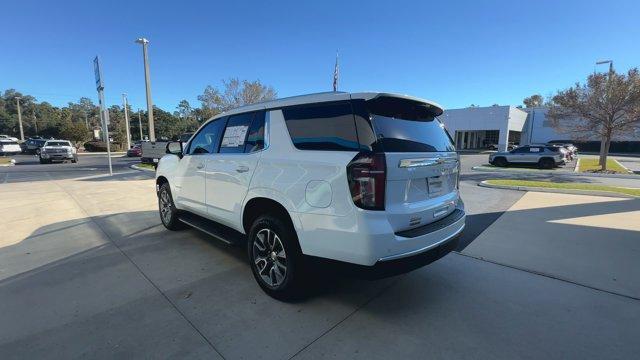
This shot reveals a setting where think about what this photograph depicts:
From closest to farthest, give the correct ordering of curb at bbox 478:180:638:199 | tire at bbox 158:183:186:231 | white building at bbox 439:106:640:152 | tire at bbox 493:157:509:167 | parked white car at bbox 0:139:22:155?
tire at bbox 158:183:186:231 < curb at bbox 478:180:638:199 < tire at bbox 493:157:509:167 < parked white car at bbox 0:139:22:155 < white building at bbox 439:106:640:152

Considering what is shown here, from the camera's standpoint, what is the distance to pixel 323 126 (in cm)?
284

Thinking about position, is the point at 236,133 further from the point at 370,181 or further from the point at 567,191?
the point at 567,191

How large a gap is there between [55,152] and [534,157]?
3111 centimetres

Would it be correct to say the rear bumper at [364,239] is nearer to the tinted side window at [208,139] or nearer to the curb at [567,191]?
the tinted side window at [208,139]

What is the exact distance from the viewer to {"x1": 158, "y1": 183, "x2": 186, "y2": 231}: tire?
5.27 meters

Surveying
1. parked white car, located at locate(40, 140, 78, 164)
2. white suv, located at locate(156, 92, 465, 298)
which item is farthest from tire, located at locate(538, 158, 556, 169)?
parked white car, located at locate(40, 140, 78, 164)

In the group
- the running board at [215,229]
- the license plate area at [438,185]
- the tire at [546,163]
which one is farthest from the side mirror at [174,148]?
the tire at [546,163]

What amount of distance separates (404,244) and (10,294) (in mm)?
3976

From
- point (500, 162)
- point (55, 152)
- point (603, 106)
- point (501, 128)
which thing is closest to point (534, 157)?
point (500, 162)

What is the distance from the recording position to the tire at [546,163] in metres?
19.5

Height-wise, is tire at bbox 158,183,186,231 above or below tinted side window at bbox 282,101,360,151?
below

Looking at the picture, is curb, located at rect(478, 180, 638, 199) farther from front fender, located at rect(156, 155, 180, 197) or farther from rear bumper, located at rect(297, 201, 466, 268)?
front fender, located at rect(156, 155, 180, 197)

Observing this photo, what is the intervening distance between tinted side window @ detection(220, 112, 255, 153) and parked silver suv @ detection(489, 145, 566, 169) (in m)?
21.4

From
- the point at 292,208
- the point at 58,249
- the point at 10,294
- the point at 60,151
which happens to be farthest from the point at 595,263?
the point at 60,151
